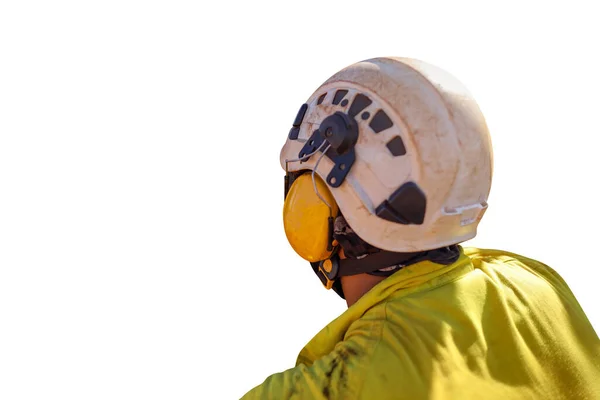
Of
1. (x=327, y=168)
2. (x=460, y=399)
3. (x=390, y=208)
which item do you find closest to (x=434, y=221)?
(x=390, y=208)

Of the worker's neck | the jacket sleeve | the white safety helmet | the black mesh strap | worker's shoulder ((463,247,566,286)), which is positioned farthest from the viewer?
worker's shoulder ((463,247,566,286))

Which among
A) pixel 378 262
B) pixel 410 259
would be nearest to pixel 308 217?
pixel 378 262

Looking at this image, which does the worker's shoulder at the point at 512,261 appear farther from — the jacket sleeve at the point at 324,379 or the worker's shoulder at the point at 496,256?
the jacket sleeve at the point at 324,379

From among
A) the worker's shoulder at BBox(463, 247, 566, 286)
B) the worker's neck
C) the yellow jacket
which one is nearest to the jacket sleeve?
the yellow jacket

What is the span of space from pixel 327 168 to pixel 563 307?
130 centimetres

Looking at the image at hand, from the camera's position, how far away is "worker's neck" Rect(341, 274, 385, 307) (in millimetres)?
3512

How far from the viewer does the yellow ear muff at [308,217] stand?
343 centimetres

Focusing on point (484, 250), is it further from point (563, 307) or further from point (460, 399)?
point (460, 399)

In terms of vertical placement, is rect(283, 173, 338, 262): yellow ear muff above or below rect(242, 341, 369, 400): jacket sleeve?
above

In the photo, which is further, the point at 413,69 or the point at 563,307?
the point at 563,307

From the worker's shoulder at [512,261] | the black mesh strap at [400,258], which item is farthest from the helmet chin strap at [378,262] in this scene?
the worker's shoulder at [512,261]

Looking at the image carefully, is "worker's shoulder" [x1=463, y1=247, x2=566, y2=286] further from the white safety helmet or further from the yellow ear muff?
the yellow ear muff

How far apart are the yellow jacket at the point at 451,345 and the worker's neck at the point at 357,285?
0.59 ft

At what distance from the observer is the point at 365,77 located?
3387 mm
